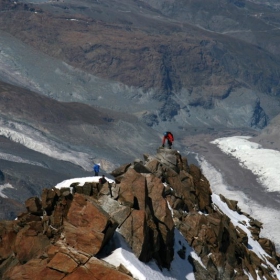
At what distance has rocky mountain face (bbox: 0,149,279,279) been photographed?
65.1 feet

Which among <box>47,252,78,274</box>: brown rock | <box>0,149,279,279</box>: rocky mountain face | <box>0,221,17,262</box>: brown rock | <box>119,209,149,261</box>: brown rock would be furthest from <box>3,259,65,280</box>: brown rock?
<box>119,209,149,261</box>: brown rock

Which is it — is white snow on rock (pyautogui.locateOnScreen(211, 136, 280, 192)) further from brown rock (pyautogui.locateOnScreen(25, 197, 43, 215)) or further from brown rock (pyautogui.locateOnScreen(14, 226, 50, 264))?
brown rock (pyautogui.locateOnScreen(14, 226, 50, 264))

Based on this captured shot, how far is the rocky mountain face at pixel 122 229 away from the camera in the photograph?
19828 millimetres

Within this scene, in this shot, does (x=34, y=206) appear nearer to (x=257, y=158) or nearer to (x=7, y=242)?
(x=7, y=242)

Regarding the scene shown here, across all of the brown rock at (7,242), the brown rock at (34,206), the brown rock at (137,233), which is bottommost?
the brown rock at (7,242)

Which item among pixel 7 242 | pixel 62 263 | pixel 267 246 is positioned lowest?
pixel 267 246

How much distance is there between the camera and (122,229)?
22469 mm

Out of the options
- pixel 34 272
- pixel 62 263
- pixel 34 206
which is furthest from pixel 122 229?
pixel 34 272

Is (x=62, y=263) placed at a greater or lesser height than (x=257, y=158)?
greater

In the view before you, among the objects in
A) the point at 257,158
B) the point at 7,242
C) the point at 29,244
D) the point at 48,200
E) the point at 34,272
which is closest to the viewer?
the point at 34,272

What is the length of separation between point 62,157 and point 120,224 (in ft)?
352

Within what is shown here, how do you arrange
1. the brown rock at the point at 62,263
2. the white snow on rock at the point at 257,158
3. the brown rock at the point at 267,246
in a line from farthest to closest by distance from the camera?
the white snow on rock at the point at 257,158 < the brown rock at the point at 267,246 < the brown rock at the point at 62,263

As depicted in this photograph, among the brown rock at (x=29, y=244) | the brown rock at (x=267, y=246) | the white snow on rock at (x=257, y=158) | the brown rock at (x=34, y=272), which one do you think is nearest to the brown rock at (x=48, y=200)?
the brown rock at (x=29, y=244)

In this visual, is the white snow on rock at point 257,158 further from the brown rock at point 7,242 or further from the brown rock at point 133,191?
the brown rock at point 7,242
